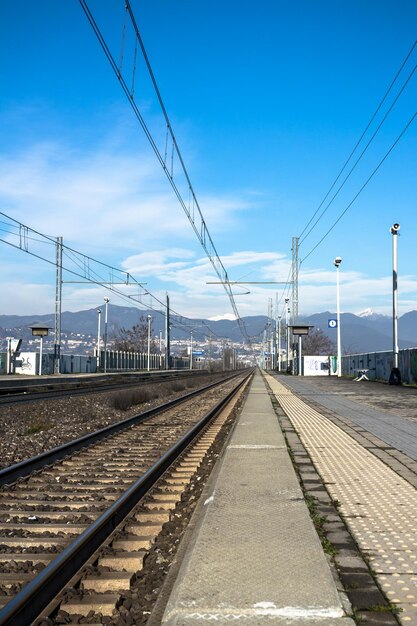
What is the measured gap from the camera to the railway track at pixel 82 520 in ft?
14.1

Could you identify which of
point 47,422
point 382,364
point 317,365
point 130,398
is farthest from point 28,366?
point 47,422

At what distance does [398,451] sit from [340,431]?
310cm

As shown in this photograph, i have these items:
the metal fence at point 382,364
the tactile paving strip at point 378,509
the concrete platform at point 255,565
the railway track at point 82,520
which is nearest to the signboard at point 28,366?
the metal fence at point 382,364

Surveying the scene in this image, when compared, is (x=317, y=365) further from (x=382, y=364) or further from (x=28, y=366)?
(x=28, y=366)

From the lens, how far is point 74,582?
4656mm

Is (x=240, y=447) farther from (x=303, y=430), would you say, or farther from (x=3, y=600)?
(x=3, y=600)

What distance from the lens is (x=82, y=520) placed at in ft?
21.5

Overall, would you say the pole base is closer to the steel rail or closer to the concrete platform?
the steel rail

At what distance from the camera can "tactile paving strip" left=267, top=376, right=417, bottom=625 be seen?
4.57 meters

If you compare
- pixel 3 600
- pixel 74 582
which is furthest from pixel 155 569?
pixel 3 600

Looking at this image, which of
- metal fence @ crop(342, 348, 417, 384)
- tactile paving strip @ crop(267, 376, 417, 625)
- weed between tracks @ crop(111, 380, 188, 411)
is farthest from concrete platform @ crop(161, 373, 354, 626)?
metal fence @ crop(342, 348, 417, 384)

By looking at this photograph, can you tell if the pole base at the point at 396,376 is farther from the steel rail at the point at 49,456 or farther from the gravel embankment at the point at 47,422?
the steel rail at the point at 49,456

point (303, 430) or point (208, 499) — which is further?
point (303, 430)

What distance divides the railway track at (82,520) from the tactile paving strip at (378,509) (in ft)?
5.92
